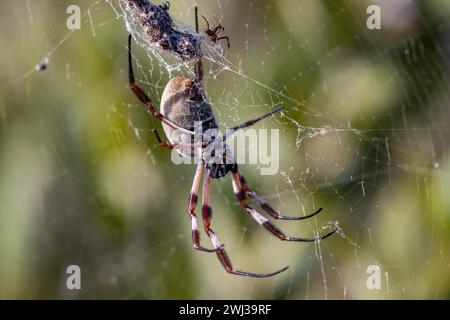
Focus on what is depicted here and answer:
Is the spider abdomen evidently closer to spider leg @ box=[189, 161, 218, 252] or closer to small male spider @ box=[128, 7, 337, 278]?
small male spider @ box=[128, 7, 337, 278]

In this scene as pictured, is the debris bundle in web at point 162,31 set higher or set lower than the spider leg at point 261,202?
higher

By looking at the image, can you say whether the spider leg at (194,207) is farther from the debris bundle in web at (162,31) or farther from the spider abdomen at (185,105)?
the debris bundle in web at (162,31)

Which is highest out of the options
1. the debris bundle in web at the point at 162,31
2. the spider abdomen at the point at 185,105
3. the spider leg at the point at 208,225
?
the debris bundle in web at the point at 162,31

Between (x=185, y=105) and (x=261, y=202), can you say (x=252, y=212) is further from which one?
(x=185, y=105)

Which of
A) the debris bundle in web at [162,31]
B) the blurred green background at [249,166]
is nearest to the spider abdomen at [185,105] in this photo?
the debris bundle in web at [162,31]

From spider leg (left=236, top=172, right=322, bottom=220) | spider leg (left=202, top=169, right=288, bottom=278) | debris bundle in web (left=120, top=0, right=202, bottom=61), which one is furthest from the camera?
spider leg (left=202, top=169, right=288, bottom=278)

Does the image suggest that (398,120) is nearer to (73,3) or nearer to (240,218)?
(240,218)

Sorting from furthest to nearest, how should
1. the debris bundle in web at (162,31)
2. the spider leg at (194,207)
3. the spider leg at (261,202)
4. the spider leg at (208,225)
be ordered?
the spider leg at (194,207)
the spider leg at (208,225)
the spider leg at (261,202)
the debris bundle in web at (162,31)

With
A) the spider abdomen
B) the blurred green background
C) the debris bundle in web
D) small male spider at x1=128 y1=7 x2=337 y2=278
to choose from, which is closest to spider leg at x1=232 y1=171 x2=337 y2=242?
small male spider at x1=128 y1=7 x2=337 y2=278

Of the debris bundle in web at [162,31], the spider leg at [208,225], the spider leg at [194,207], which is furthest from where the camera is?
the spider leg at [194,207]
